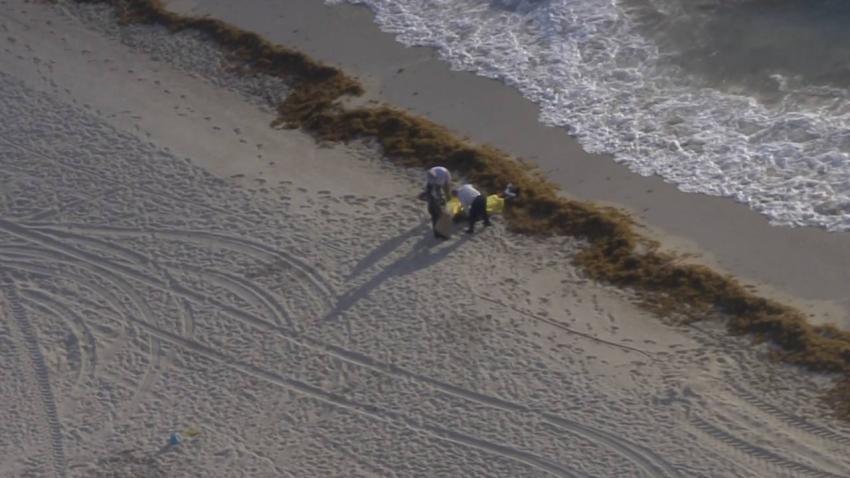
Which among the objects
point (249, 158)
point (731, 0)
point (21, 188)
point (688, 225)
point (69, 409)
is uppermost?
point (731, 0)

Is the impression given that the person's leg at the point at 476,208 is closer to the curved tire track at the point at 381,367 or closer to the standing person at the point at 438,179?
the standing person at the point at 438,179

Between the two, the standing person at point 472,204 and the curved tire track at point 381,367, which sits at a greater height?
the standing person at point 472,204

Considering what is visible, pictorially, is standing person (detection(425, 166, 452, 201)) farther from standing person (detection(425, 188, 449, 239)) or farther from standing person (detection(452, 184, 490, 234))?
standing person (detection(452, 184, 490, 234))

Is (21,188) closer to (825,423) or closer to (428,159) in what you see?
(428,159)

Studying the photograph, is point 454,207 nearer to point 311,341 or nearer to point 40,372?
point 311,341

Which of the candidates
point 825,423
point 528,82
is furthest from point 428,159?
point 825,423

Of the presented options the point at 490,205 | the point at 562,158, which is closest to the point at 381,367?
the point at 490,205

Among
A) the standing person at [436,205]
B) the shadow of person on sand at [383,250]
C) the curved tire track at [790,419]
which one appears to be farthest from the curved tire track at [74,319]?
the curved tire track at [790,419]
